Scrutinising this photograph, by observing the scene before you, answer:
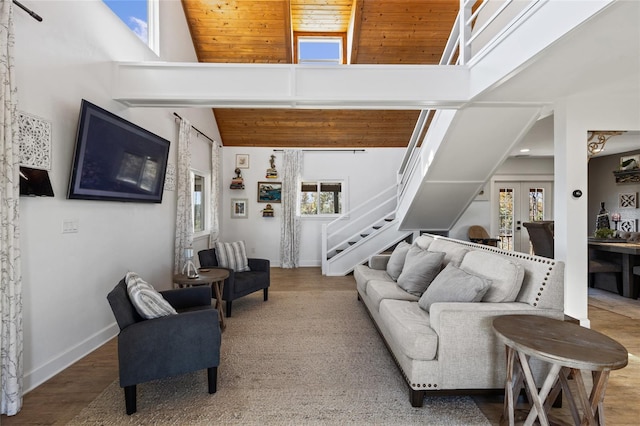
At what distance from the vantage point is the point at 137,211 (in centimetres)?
352

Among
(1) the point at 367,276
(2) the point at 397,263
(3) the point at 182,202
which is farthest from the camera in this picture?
(3) the point at 182,202

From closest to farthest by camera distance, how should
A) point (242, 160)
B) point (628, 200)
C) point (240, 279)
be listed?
point (240, 279) → point (628, 200) → point (242, 160)

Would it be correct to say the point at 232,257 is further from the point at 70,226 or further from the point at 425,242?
the point at 425,242

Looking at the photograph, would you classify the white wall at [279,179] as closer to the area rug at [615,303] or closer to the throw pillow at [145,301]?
the area rug at [615,303]

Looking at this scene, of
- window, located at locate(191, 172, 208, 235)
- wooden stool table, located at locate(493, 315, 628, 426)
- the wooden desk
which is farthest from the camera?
window, located at locate(191, 172, 208, 235)

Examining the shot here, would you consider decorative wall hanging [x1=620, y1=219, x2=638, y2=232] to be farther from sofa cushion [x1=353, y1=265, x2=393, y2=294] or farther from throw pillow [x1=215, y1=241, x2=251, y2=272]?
throw pillow [x1=215, y1=241, x2=251, y2=272]

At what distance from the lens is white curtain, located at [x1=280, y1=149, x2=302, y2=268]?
682 centimetres

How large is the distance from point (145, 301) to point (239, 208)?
495 centimetres

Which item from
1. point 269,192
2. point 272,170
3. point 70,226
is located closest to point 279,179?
point 272,170

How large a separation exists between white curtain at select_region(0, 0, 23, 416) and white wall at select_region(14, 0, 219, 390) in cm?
27

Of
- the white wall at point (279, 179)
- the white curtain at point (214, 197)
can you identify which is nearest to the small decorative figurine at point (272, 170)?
the white wall at point (279, 179)

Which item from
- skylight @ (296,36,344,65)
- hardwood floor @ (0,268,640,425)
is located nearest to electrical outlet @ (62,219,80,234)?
hardwood floor @ (0,268,640,425)

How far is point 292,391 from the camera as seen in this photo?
218 centimetres

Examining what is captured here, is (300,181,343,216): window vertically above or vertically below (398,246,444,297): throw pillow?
above
